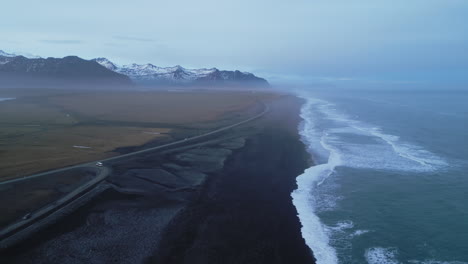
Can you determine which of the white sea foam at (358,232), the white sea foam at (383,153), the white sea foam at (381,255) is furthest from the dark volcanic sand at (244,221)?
the white sea foam at (383,153)

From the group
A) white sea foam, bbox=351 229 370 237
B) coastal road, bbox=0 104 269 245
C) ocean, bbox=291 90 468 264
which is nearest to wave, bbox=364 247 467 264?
ocean, bbox=291 90 468 264

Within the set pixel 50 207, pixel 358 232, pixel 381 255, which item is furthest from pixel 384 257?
pixel 50 207

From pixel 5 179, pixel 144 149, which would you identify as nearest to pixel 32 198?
pixel 5 179

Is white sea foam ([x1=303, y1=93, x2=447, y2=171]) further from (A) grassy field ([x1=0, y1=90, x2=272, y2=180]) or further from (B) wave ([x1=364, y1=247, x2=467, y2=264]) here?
(A) grassy field ([x1=0, y1=90, x2=272, y2=180])

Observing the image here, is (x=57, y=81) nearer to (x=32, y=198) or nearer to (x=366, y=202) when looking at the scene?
(x=32, y=198)

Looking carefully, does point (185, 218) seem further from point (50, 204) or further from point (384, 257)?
point (384, 257)
